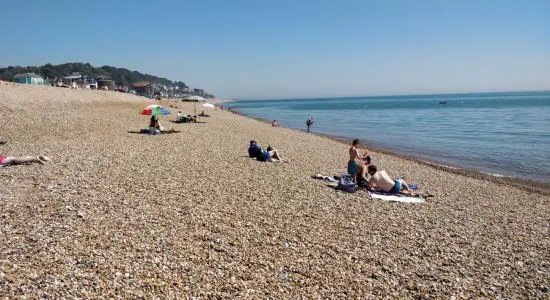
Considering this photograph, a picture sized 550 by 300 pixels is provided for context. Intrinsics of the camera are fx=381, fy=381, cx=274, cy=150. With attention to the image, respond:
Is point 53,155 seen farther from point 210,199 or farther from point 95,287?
point 95,287

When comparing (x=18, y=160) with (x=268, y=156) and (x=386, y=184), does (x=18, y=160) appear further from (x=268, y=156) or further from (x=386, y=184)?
(x=386, y=184)

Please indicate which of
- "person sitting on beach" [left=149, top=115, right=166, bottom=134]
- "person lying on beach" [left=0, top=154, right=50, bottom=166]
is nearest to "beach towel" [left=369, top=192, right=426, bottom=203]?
"person lying on beach" [left=0, top=154, right=50, bottom=166]

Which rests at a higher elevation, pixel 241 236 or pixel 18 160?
pixel 18 160

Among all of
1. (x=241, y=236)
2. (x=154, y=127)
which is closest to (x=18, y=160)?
(x=241, y=236)

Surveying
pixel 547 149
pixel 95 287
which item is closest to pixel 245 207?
pixel 95 287

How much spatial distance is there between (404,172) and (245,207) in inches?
381

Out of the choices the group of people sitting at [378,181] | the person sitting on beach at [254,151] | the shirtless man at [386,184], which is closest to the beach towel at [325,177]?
the group of people sitting at [378,181]

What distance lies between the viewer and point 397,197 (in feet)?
36.4

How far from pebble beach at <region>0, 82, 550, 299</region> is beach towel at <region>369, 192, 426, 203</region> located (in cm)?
28

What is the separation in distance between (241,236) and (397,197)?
569 cm

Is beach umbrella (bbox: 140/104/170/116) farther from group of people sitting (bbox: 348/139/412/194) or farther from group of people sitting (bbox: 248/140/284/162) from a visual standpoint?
group of people sitting (bbox: 348/139/412/194)

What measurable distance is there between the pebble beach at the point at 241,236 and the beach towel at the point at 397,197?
28 cm

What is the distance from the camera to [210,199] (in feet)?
30.5

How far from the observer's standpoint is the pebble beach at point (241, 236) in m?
5.54
